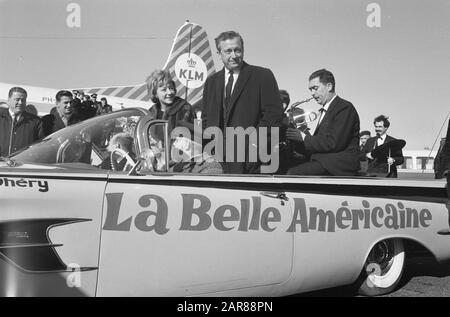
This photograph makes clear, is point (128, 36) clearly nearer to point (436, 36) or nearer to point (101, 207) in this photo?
point (101, 207)

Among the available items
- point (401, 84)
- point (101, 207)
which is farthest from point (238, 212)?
point (401, 84)

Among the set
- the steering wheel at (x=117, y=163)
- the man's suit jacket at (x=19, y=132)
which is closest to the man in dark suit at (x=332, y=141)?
the steering wheel at (x=117, y=163)

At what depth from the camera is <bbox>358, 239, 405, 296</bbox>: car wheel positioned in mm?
3549

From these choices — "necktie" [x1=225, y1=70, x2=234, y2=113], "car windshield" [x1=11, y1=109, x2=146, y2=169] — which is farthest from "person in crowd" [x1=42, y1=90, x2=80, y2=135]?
"necktie" [x1=225, y1=70, x2=234, y2=113]

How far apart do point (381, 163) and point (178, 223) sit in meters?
1.92

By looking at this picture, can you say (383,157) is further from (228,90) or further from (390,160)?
(228,90)

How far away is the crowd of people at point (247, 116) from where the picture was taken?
3123mm

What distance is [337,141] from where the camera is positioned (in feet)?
11.3

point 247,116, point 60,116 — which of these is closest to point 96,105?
point 60,116

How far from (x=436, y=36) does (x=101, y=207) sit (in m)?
2.25

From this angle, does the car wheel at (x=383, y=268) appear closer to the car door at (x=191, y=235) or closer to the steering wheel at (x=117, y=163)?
the car door at (x=191, y=235)

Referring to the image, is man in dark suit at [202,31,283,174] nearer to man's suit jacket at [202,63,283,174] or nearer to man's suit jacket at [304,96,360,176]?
man's suit jacket at [202,63,283,174]

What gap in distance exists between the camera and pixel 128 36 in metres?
2.74

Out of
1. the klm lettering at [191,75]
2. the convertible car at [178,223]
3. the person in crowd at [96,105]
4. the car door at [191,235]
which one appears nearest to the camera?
the convertible car at [178,223]
